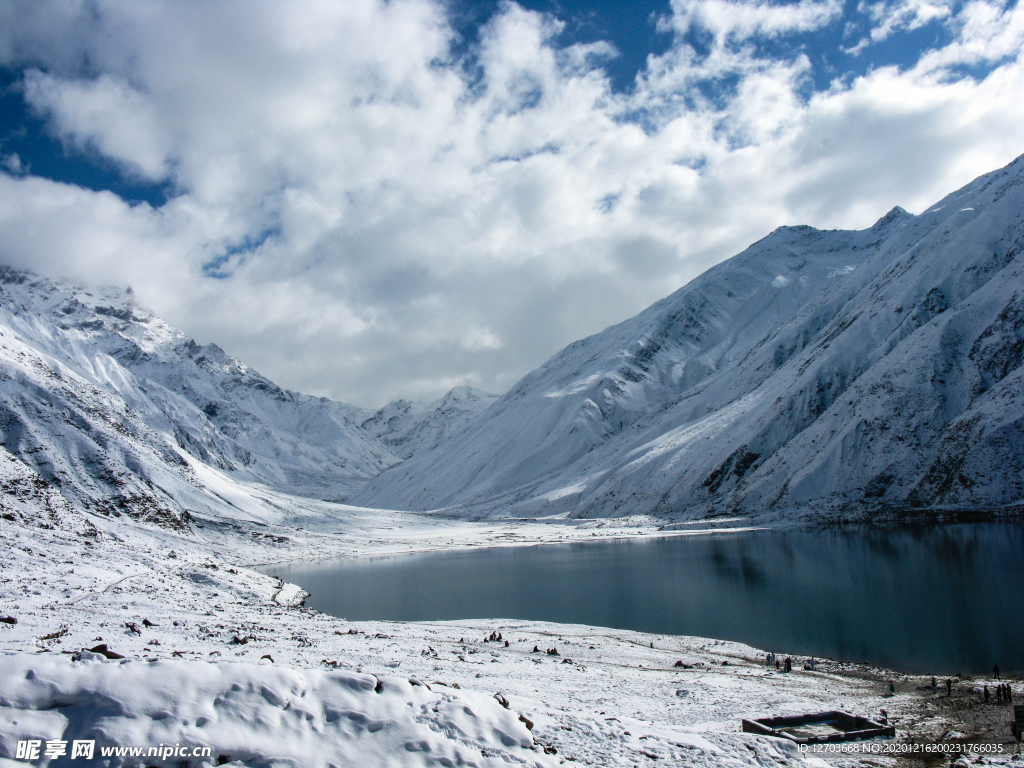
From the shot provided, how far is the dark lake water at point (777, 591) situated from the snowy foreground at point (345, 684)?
437 cm

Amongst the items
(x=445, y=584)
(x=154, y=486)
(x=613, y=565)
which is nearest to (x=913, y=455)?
(x=613, y=565)

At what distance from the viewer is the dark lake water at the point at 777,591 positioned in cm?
3416

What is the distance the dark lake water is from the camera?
3416 centimetres

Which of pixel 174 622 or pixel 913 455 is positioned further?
pixel 913 455

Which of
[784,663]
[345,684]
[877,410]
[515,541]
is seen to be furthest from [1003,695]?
[515,541]

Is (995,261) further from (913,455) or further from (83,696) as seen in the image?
(83,696)

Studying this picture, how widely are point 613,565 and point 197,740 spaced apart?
6649cm

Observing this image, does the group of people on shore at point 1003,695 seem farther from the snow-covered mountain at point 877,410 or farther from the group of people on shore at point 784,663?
the snow-covered mountain at point 877,410

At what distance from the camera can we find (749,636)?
122ft

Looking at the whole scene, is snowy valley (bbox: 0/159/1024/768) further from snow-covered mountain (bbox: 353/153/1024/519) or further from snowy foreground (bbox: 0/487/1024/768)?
snow-covered mountain (bbox: 353/153/1024/519)

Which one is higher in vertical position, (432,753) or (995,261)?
(995,261)

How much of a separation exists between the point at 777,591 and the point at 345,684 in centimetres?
4459

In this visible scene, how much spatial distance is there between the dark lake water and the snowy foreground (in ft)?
14.3

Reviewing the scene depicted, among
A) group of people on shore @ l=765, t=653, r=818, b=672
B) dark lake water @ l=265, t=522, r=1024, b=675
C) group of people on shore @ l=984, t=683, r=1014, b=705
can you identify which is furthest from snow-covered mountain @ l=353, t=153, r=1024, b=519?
group of people on shore @ l=984, t=683, r=1014, b=705
